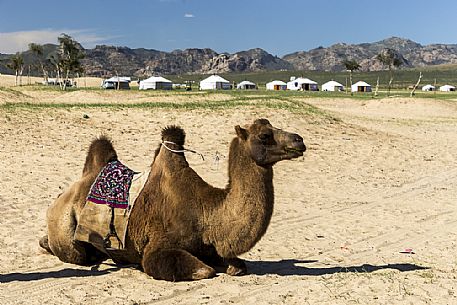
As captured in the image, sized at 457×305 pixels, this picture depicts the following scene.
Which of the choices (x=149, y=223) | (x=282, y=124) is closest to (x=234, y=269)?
(x=149, y=223)

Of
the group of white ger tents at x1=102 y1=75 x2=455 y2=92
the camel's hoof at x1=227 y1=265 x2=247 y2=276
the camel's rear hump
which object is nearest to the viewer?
the camel's hoof at x1=227 y1=265 x2=247 y2=276

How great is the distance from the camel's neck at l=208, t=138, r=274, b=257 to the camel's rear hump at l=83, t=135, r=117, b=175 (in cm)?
182

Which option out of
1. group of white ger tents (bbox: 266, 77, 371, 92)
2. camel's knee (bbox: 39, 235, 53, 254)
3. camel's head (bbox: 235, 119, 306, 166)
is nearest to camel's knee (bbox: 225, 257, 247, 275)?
camel's head (bbox: 235, 119, 306, 166)

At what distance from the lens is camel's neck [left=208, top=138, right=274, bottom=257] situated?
623 cm

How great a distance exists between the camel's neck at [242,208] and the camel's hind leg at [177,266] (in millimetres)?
268

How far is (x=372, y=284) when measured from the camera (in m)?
6.60

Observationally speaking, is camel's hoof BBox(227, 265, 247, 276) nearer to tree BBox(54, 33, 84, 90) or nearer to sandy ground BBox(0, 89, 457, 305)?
sandy ground BBox(0, 89, 457, 305)

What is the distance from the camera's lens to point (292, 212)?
1116cm

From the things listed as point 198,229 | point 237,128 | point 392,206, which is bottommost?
point 392,206

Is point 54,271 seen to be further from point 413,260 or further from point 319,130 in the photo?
point 319,130

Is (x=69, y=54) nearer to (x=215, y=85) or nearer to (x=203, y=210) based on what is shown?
(x=215, y=85)

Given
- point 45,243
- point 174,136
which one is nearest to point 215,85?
point 45,243

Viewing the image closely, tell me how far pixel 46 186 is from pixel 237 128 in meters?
6.95

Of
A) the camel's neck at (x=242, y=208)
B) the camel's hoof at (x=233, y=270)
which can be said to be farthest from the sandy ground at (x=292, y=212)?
the camel's neck at (x=242, y=208)
